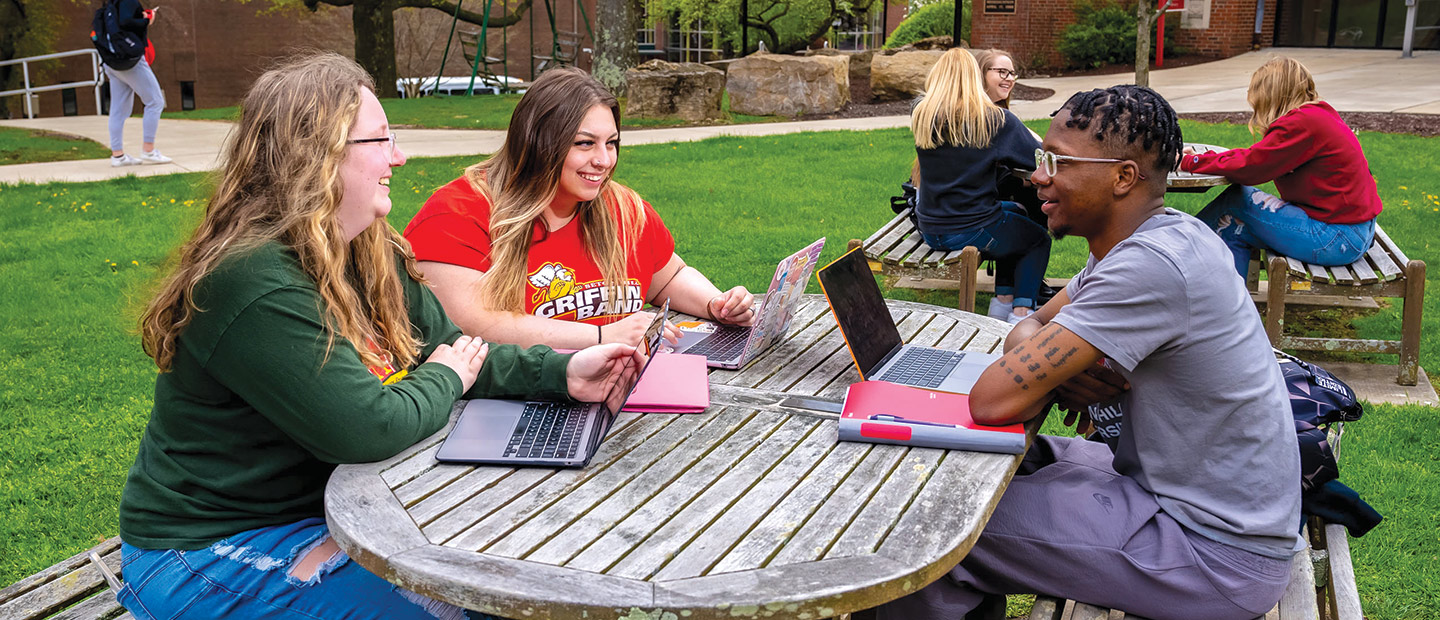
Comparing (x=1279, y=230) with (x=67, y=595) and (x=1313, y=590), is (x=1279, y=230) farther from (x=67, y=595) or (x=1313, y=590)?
(x=67, y=595)

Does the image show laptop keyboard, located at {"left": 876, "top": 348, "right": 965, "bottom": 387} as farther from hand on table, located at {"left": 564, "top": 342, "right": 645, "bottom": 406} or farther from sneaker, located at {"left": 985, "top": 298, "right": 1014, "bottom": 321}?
sneaker, located at {"left": 985, "top": 298, "right": 1014, "bottom": 321}

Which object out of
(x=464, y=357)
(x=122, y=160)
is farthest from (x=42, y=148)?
(x=464, y=357)

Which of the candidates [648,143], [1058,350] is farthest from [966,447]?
[648,143]

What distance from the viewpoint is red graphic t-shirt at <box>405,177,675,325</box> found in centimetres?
314

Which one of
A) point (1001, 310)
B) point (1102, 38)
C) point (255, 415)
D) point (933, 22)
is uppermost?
point (933, 22)

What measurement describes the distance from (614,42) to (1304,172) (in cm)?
1259

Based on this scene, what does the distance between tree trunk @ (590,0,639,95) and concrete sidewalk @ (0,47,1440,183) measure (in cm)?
331

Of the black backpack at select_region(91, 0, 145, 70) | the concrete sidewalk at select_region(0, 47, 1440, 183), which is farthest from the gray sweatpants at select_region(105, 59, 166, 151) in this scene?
the concrete sidewalk at select_region(0, 47, 1440, 183)

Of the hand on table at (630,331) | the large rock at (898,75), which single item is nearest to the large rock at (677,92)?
the large rock at (898,75)

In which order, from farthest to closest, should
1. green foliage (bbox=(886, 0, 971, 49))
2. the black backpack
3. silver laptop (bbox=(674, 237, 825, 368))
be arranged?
green foliage (bbox=(886, 0, 971, 49)) → the black backpack → silver laptop (bbox=(674, 237, 825, 368))

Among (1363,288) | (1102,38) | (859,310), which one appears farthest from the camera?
(1102,38)

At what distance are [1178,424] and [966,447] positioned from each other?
0.46 metres

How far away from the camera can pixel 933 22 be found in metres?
25.6

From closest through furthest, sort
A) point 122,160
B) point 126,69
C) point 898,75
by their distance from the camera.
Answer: point 126,69
point 122,160
point 898,75
